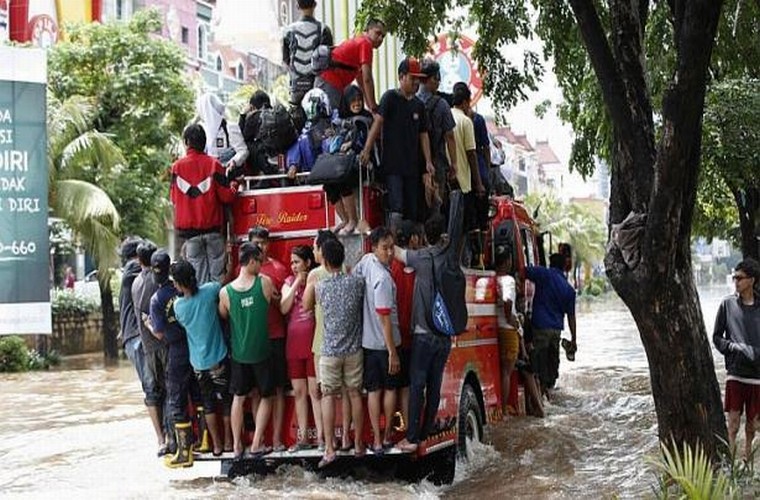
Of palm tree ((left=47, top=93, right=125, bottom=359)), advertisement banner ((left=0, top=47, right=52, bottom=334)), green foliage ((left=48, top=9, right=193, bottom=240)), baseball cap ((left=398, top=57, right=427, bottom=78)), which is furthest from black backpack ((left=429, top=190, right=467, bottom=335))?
green foliage ((left=48, top=9, right=193, bottom=240))

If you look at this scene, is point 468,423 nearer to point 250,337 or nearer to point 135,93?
point 250,337

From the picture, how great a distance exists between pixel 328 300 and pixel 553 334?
487cm

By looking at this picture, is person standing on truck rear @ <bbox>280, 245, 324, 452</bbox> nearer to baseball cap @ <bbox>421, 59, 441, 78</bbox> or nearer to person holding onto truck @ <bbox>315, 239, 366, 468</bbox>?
person holding onto truck @ <bbox>315, 239, 366, 468</bbox>

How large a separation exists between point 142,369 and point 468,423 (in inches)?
110

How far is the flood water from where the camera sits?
356 inches

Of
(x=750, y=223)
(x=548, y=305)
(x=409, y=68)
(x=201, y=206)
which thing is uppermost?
(x=409, y=68)

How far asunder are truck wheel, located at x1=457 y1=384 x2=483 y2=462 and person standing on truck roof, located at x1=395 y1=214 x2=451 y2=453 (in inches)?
38.8

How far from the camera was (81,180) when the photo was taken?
2681 centimetres

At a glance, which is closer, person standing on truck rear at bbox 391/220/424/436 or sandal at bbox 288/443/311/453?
person standing on truck rear at bbox 391/220/424/436

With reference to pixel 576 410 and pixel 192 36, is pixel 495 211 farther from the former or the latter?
pixel 192 36

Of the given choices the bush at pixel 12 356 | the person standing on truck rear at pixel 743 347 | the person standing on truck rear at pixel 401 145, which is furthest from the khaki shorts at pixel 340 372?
the bush at pixel 12 356

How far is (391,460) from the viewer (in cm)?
913

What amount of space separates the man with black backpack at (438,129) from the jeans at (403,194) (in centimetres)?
28

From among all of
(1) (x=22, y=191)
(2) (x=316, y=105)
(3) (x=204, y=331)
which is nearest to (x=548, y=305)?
(2) (x=316, y=105)
